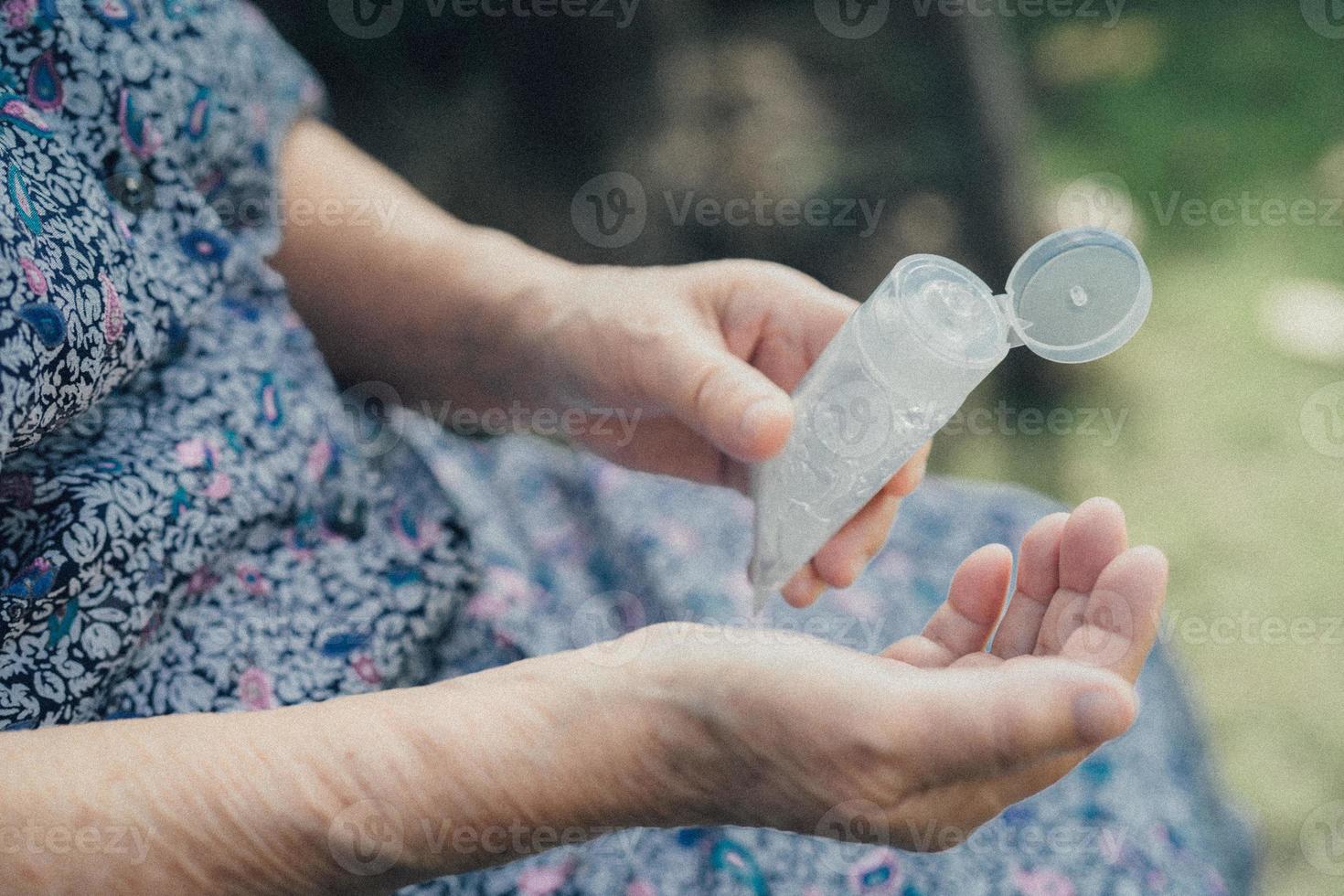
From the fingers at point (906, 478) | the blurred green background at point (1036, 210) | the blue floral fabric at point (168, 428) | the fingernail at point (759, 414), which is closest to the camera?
the blue floral fabric at point (168, 428)

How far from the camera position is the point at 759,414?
786 millimetres

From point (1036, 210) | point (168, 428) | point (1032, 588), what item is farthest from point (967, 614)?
point (1036, 210)

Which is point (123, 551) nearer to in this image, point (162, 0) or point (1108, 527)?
point (162, 0)

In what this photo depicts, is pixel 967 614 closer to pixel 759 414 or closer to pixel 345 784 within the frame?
pixel 759 414

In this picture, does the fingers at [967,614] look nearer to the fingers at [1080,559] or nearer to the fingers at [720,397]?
the fingers at [1080,559]

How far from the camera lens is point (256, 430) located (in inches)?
31.3

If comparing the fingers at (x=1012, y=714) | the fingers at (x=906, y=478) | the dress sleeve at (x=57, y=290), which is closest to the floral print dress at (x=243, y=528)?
the dress sleeve at (x=57, y=290)

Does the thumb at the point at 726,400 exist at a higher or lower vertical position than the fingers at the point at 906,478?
higher

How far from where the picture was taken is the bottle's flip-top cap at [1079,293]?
2.30ft

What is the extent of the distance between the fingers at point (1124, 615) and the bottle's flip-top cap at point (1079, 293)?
0.15 metres

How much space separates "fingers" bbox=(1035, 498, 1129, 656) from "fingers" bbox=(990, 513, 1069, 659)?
10 mm

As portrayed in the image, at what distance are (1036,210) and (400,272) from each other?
139 centimetres

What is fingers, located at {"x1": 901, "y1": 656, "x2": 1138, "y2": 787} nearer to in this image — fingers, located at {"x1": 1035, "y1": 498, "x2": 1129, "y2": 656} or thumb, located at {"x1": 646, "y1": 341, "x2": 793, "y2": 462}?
fingers, located at {"x1": 1035, "y1": 498, "x2": 1129, "y2": 656}

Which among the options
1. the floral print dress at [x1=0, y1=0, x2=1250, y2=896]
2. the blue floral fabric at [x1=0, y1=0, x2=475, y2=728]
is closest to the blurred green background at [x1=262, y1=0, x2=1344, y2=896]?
the floral print dress at [x1=0, y1=0, x2=1250, y2=896]
